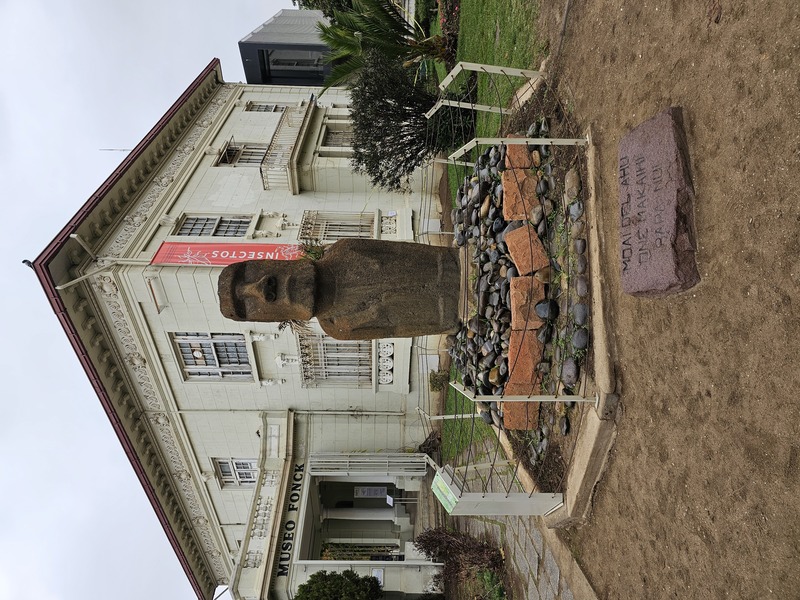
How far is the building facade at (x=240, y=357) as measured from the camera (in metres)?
10.0

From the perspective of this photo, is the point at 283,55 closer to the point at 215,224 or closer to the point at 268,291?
Result: the point at 215,224

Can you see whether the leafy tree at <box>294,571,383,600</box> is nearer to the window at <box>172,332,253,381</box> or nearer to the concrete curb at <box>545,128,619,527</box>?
the window at <box>172,332,253,381</box>

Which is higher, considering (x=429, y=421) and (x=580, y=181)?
(x=580, y=181)

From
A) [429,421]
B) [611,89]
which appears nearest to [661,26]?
[611,89]

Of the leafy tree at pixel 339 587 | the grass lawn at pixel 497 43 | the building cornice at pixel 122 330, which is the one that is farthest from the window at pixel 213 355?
the grass lawn at pixel 497 43

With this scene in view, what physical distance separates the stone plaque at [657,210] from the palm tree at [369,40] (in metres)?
7.97

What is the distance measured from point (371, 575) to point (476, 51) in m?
10.7

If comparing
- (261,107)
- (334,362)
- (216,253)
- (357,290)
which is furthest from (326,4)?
(357,290)

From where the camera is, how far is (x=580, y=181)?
4.32 meters

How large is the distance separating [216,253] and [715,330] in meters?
8.89

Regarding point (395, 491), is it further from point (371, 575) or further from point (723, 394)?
point (723, 394)

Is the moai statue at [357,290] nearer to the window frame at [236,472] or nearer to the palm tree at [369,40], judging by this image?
the palm tree at [369,40]

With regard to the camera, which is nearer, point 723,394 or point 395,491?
point 723,394

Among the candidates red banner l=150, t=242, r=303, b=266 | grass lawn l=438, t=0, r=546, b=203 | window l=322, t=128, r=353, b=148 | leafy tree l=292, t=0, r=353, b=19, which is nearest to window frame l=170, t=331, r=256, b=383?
red banner l=150, t=242, r=303, b=266
